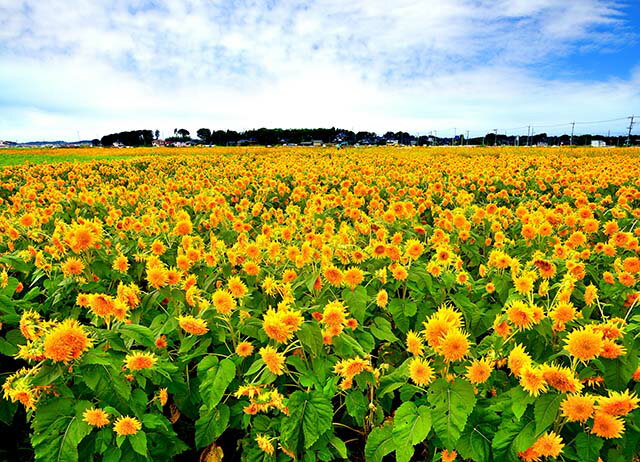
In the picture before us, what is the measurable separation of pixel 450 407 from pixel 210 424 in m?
1.16

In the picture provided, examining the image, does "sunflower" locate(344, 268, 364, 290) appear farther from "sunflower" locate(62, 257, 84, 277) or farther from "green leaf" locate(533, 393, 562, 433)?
"sunflower" locate(62, 257, 84, 277)

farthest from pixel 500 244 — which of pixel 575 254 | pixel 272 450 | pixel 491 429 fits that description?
pixel 272 450

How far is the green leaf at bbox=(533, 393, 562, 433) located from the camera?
4.71 ft

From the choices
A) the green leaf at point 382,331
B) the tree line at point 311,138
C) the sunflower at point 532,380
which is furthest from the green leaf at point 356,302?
the tree line at point 311,138

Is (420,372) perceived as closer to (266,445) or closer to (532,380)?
(532,380)

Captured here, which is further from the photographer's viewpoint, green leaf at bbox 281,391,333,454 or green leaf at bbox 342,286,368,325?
green leaf at bbox 342,286,368,325

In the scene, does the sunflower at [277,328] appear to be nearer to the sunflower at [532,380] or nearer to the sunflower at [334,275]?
the sunflower at [334,275]

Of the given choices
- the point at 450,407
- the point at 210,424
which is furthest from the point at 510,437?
the point at 210,424

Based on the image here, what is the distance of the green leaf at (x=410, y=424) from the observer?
5.23ft

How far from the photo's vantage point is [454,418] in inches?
61.5

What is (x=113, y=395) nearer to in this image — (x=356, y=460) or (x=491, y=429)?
(x=356, y=460)

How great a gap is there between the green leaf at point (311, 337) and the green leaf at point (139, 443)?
0.78 m

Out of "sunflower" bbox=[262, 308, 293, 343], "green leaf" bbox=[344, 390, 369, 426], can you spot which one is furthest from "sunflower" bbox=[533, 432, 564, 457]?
"sunflower" bbox=[262, 308, 293, 343]

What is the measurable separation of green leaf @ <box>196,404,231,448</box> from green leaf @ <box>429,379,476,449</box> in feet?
3.31
